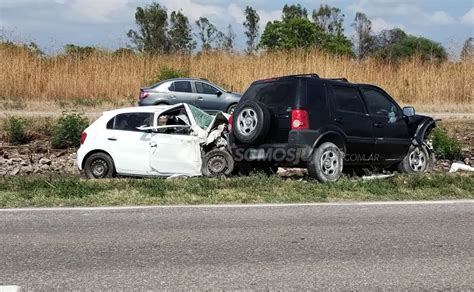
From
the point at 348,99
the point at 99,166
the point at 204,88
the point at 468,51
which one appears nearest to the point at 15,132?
the point at 204,88

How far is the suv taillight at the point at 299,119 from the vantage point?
10320 millimetres

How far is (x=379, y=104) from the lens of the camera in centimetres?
1178

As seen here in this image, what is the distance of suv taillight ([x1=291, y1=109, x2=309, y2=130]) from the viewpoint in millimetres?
10320

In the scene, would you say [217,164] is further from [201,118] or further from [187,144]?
[201,118]

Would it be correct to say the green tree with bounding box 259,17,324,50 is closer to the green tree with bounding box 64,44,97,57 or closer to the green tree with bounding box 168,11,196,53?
the green tree with bounding box 168,11,196,53

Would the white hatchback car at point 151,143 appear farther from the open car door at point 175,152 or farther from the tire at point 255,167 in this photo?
the tire at point 255,167

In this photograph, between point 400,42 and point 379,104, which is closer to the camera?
point 379,104

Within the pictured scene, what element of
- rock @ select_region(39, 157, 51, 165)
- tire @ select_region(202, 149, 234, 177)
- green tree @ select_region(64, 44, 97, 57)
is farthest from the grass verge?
green tree @ select_region(64, 44, 97, 57)

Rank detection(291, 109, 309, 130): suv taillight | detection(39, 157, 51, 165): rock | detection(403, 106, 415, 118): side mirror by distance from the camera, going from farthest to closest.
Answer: detection(39, 157, 51, 165): rock
detection(403, 106, 415, 118): side mirror
detection(291, 109, 309, 130): suv taillight

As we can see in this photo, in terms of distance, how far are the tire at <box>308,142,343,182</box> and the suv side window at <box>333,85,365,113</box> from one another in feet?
2.61

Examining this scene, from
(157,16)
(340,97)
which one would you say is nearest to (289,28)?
(157,16)

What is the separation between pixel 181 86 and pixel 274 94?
35.3ft

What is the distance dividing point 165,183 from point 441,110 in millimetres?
16954

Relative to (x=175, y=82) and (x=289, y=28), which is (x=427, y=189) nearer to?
(x=175, y=82)
